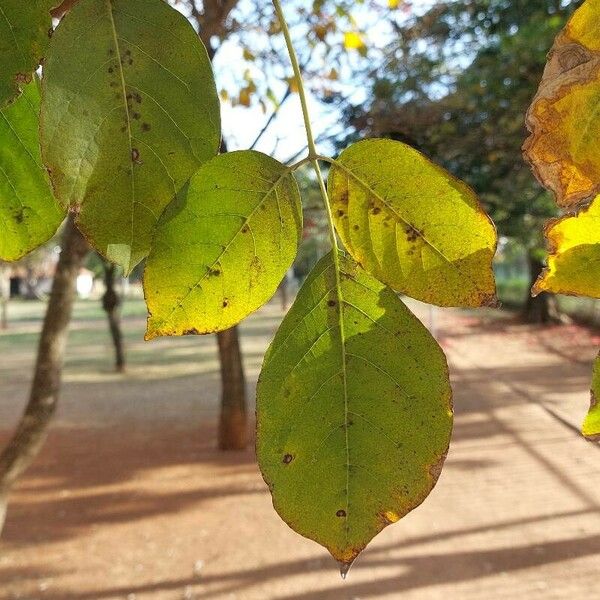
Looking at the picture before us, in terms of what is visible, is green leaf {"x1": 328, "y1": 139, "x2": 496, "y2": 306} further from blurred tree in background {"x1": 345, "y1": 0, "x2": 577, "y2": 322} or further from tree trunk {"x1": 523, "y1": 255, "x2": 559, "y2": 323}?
tree trunk {"x1": 523, "y1": 255, "x2": 559, "y2": 323}

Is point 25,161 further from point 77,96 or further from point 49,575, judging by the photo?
point 49,575

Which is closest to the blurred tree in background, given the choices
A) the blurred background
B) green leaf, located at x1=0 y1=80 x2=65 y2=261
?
the blurred background

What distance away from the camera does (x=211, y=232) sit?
26 centimetres

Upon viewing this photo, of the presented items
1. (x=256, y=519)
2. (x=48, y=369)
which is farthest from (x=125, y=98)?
(x=256, y=519)

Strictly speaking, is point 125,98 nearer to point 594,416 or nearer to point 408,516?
point 594,416

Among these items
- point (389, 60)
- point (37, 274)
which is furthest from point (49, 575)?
point (37, 274)

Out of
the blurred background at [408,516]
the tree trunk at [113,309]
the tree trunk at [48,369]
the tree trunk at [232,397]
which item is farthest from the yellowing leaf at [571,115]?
the tree trunk at [113,309]

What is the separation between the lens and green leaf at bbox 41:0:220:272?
26 cm

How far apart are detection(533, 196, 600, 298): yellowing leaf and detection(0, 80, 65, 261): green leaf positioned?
0.22 metres

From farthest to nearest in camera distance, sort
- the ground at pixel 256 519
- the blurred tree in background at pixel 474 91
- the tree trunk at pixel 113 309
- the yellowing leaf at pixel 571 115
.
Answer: the tree trunk at pixel 113 309 → the blurred tree in background at pixel 474 91 → the ground at pixel 256 519 → the yellowing leaf at pixel 571 115

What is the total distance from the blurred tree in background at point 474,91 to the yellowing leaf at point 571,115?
136 inches

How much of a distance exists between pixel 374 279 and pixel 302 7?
3.44 metres

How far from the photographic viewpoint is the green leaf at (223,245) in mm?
261

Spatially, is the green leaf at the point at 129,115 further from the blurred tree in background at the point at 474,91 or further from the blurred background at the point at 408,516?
the blurred tree in background at the point at 474,91
